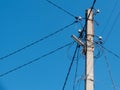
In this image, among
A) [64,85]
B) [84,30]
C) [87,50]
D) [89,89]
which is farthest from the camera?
[64,85]

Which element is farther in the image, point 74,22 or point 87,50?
point 74,22

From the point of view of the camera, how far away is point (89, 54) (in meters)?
12.8

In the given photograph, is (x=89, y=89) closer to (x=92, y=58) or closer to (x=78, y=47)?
(x=92, y=58)

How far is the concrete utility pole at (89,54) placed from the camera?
40.1 feet

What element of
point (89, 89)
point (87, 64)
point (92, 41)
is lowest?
point (89, 89)

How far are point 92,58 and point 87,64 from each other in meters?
0.34

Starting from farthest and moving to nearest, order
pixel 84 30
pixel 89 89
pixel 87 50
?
pixel 84 30, pixel 87 50, pixel 89 89

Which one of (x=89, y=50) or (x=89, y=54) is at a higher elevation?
(x=89, y=50)

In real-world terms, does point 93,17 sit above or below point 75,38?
above

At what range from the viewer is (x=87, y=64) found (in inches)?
489

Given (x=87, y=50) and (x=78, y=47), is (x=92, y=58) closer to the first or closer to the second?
(x=87, y=50)

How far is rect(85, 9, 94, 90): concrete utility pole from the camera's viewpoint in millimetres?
12225

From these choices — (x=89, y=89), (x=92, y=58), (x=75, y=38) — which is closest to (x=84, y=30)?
(x=75, y=38)

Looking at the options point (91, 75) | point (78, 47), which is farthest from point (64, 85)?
point (91, 75)
